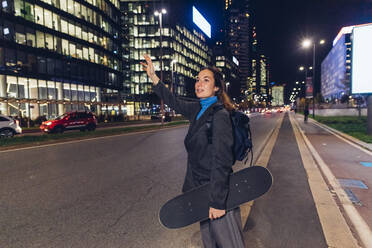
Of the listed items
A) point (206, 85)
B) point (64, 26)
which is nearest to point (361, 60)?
point (206, 85)

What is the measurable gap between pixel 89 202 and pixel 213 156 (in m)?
3.42

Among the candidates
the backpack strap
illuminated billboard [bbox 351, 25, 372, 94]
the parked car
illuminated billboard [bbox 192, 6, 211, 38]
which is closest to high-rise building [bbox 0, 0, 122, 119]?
the parked car

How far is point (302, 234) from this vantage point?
9.84 ft

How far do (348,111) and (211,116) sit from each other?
48.8 m

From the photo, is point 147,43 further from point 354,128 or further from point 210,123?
point 210,123

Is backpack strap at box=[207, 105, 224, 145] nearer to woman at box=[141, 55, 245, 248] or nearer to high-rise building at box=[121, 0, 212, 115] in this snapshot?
woman at box=[141, 55, 245, 248]

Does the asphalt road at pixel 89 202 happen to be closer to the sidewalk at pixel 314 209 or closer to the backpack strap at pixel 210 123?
the sidewalk at pixel 314 209

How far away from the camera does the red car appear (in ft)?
59.8

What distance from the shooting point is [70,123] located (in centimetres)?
1967

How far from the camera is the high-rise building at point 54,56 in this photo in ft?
95.8

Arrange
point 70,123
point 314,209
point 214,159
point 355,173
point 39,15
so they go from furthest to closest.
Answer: point 39,15
point 70,123
point 355,173
point 314,209
point 214,159

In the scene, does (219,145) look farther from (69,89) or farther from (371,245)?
(69,89)

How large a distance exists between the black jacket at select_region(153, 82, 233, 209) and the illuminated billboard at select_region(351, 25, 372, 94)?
52.6 ft

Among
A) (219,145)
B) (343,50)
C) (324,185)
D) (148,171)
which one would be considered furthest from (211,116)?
(343,50)
